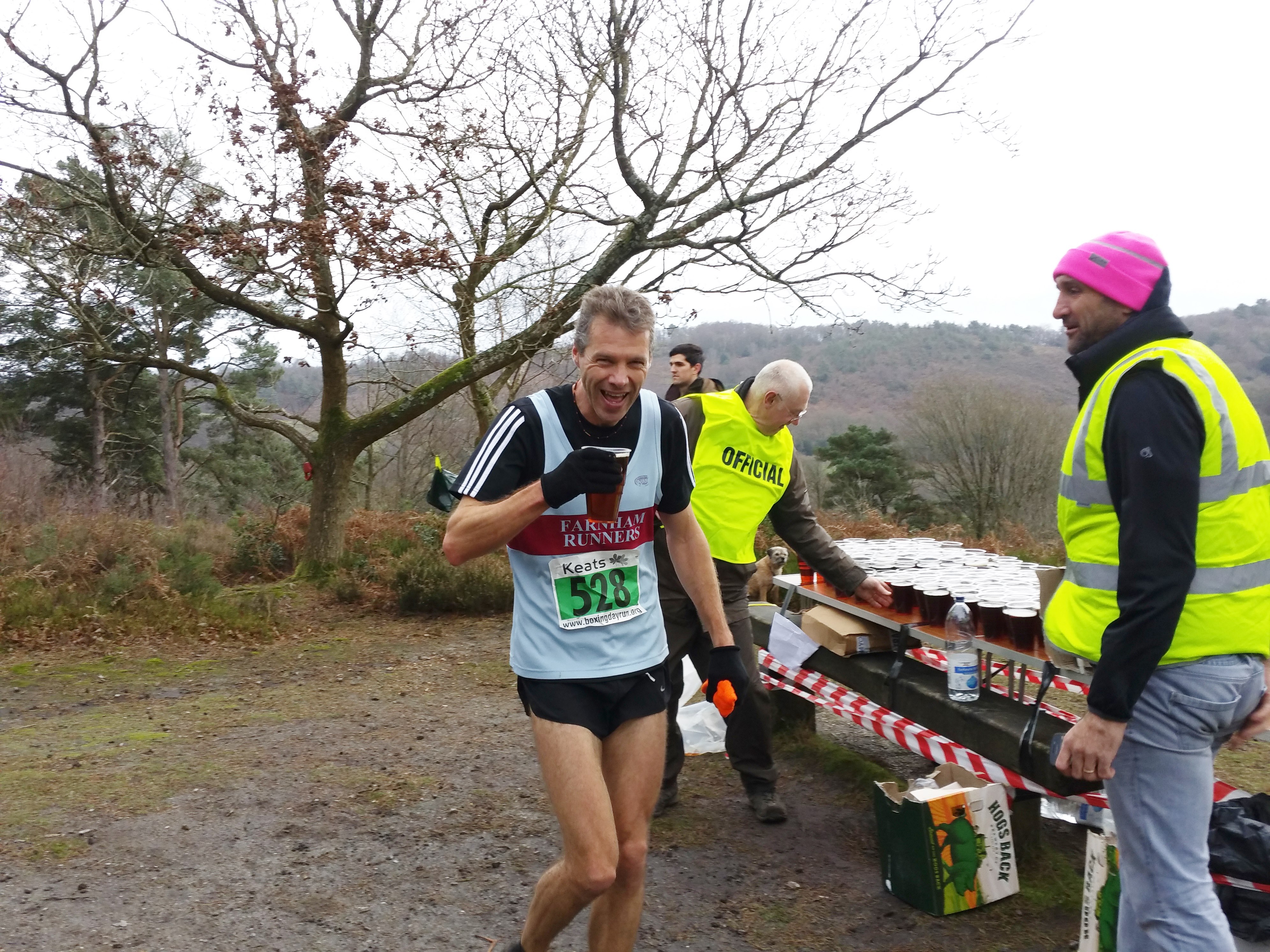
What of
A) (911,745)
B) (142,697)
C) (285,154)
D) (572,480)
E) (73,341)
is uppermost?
(285,154)

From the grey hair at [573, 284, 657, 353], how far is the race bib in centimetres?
60

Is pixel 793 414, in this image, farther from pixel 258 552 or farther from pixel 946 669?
pixel 258 552

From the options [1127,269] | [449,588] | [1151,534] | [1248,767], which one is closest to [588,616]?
[1151,534]

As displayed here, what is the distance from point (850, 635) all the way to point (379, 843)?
2483 mm

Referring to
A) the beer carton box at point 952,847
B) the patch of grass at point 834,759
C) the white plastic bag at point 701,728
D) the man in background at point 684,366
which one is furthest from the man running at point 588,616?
the man in background at point 684,366

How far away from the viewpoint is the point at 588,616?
274 centimetres

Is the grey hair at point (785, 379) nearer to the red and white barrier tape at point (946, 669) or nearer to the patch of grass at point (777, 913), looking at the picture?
the red and white barrier tape at point (946, 669)

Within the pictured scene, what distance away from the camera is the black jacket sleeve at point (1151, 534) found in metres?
2.20

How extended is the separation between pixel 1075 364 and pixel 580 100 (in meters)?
10.6

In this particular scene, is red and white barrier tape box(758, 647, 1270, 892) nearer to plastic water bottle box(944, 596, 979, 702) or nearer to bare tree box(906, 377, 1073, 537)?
plastic water bottle box(944, 596, 979, 702)

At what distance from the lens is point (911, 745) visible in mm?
4410

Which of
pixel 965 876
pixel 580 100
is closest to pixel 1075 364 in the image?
pixel 965 876

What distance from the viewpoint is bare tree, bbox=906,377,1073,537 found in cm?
2794

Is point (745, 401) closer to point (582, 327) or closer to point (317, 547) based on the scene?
point (582, 327)
